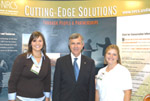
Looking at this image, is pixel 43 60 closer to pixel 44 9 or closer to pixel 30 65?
pixel 30 65

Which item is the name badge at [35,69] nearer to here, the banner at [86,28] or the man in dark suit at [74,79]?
the man in dark suit at [74,79]

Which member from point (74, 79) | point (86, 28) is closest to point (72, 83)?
point (74, 79)

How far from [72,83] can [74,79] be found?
58mm

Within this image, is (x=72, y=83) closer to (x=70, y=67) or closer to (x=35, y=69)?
(x=70, y=67)

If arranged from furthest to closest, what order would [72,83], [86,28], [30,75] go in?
[86,28] → [30,75] → [72,83]

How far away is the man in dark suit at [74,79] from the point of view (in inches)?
92.1

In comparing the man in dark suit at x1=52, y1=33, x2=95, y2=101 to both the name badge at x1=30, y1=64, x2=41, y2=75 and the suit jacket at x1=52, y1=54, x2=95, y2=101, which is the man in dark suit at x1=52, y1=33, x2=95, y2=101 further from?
the name badge at x1=30, y1=64, x2=41, y2=75

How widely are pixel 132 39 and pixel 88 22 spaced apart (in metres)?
1.05

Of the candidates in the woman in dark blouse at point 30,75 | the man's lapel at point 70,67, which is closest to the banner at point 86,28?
the woman in dark blouse at point 30,75

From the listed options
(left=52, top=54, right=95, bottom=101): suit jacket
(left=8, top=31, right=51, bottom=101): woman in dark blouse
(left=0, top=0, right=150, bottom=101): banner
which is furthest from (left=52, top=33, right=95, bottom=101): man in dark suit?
(left=0, top=0, right=150, bottom=101): banner

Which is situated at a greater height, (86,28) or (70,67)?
(86,28)

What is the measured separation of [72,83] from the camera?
233 centimetres

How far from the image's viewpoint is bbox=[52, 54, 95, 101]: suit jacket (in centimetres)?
234

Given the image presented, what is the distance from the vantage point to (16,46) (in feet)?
13.4
